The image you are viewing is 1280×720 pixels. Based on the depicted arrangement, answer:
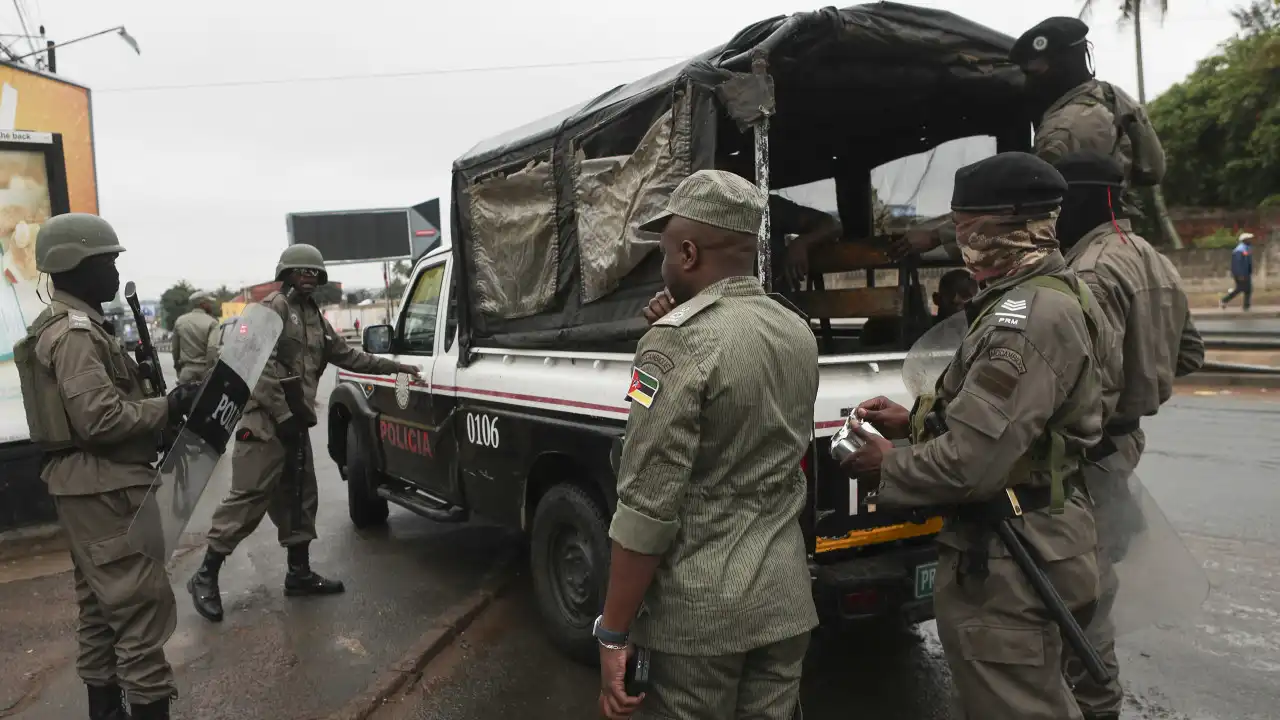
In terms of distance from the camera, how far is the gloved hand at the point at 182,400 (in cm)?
318

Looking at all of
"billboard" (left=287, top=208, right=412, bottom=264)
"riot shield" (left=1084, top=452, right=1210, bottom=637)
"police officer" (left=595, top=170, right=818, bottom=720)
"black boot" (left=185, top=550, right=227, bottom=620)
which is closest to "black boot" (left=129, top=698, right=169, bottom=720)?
"black boot" (left=185, top=550, right=227, bottom=620)

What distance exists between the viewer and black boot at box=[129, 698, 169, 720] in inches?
120

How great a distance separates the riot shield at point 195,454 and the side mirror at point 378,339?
197cm

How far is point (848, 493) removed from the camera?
3.04 meters

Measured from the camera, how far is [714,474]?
1.85m

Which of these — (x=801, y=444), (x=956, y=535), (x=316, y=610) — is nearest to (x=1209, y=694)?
(x=956, y=535)

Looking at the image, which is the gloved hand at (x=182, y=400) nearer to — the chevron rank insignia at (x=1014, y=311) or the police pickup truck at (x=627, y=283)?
the police pickup truck at (x=627, y=283)

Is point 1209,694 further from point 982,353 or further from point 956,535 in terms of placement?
point 982,353

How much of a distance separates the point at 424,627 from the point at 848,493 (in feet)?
8.08

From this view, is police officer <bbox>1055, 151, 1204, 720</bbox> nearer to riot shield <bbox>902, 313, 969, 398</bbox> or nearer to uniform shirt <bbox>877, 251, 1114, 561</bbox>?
riot shield <bbox>902, 313, 969, 398</bbox>

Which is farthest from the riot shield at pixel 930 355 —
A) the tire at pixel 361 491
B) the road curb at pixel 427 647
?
the tire at pixel 361 491

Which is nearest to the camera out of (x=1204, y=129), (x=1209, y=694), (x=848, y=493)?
(x=848, y=493)

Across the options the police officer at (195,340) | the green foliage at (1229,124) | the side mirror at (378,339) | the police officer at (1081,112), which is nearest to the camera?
the police officer at (1081,112)

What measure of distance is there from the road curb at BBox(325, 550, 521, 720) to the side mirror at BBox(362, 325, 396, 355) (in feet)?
5.20
